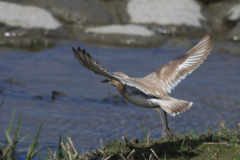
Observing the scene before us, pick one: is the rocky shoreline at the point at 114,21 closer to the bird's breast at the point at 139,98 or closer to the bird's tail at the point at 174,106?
the bird's breast at the point at 139,98

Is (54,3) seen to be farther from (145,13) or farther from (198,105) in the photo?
(198,105)

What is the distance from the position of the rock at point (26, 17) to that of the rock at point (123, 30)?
1164mm

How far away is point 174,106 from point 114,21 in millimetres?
8264

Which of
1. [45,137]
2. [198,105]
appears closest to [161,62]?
[198,105]

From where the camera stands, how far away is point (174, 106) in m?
4.25

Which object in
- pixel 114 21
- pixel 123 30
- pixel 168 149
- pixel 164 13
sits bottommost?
pixel 168 149

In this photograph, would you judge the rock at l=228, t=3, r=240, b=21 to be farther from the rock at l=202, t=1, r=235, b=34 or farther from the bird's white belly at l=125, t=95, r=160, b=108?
the bird's white belly at l=125, t=95, r=160, b=108

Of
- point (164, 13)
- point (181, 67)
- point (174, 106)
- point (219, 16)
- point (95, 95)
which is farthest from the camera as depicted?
point (219, 16)

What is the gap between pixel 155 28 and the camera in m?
12.2

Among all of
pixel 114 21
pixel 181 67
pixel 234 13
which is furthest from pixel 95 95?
pixel 234 13

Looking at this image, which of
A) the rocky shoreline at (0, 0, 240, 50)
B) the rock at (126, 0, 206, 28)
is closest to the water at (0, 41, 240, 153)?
the rocky shoreline at (0, 0, 240, 50)

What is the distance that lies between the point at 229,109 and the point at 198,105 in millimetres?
609

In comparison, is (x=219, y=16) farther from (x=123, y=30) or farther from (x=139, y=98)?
(x=139, y=98)

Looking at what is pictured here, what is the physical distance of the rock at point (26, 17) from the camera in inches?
411
